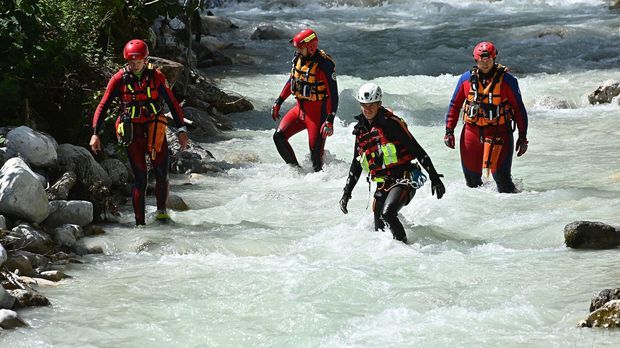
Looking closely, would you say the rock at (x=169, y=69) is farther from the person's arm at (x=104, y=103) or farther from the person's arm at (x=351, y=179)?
the person's arm at (x=351, y=179)

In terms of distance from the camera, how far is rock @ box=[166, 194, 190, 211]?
9680 millimetres

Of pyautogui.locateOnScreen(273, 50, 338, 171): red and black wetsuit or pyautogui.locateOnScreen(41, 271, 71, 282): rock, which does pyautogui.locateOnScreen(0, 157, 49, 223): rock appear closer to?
pyautogui.locateOnScreen(41, 271, 71, 282): rock

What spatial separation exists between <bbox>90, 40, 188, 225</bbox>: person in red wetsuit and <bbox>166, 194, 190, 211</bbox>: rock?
0.66m

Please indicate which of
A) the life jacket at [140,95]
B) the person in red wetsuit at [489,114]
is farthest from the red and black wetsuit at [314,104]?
the life jacket at [140,95]

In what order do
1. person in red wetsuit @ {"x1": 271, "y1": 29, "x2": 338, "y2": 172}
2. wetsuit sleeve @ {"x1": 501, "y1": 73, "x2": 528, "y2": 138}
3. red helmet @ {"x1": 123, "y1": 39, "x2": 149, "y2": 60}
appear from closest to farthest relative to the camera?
red helmet @ {"x1": 123, "y1": 39, "x2": 149, "y2": 60} → wetsuit sleeve @ {"x1": 501, "y1": 73, "x2": 528, "y2": 138} → person in red wetsuit @ {"x1": 271, "y1": 29, "x2": 338, "y2": 172}

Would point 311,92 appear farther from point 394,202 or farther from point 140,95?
point 394,202

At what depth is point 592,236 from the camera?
7.69m

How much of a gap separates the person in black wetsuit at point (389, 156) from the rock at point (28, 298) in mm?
2748

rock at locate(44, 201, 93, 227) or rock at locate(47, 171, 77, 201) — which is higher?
rock at locate(47, 171, 77, 201)

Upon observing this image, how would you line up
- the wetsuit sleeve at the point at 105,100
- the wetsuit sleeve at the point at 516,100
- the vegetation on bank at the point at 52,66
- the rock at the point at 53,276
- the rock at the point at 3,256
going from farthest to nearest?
the vegetation on bank at the point at 52,66, the wetsuit sleeve at the point at 516,100, the wetsuit sleeve at the point at 105,100, the rock at the point at 53,276, the rock at the point at 3,256

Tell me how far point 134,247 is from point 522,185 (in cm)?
435

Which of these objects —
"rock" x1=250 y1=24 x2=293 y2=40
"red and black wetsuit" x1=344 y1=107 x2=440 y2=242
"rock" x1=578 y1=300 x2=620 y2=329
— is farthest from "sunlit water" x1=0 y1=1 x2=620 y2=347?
"rock" x1=250 y1=24 x2=293 y2=40

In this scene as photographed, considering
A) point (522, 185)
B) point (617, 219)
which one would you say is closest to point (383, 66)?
point (522, 185)

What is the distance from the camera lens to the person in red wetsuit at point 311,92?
10875 mm
